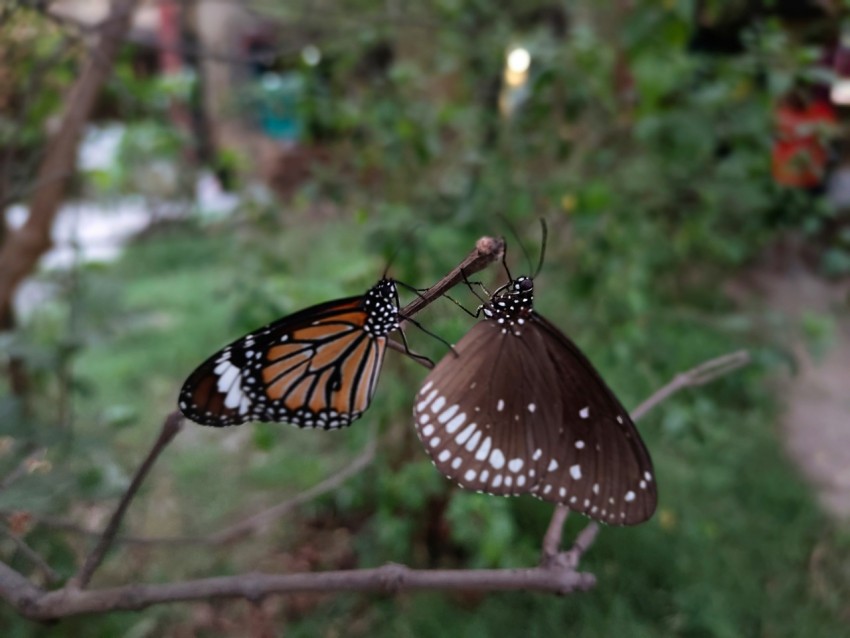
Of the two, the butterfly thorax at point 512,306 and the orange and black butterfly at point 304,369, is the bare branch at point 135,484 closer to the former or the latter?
the orange and black butterfly at point 304,369

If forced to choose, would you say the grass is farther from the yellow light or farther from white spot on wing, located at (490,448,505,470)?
Result: the yellow light

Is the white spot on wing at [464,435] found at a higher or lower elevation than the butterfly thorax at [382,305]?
lower

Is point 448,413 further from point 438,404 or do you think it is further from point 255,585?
point 255,585

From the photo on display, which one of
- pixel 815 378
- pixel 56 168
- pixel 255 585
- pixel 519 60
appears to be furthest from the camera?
pixel 815 378

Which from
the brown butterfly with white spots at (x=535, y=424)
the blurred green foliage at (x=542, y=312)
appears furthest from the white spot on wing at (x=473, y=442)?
the blurred green foliage at (x=542, y=312)

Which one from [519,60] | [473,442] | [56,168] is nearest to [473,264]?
[473,442]

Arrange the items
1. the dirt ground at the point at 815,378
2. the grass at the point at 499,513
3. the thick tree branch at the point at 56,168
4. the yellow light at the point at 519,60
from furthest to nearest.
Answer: the dirt ground at the point at 815,378 < the yellow light at the point at 519,60 < the thick tree branch at the point at 56,168 < the grass at the point at 499,513

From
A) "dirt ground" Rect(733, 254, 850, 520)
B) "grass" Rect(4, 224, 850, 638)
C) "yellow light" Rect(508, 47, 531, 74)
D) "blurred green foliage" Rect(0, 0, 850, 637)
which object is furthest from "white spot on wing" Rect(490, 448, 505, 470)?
"yellow light" Rect(508, 47, 531, 74)
